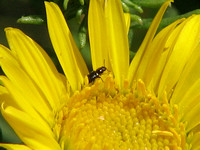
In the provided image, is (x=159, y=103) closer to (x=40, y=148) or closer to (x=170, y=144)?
(x=170, y=144)

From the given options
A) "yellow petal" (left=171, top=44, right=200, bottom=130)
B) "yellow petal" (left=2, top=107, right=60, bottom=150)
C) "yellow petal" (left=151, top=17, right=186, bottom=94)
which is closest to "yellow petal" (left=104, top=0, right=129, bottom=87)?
"yellow petal" (left=151, top=17, right=186, bottom=94)

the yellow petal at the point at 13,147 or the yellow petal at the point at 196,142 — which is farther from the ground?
the yellow petal at the point at 13,147

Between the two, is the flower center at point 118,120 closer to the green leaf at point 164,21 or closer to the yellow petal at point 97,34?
the yellow petal at point 97,34

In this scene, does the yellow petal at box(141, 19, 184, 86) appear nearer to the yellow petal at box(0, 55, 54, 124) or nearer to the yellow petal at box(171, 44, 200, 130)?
the yellow petal at box(171, 44, 200, 130)

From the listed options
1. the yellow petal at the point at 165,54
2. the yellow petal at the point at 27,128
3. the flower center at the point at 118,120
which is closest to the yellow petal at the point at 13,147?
the yellow petal at the point at 27,128

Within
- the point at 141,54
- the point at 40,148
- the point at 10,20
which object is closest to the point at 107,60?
the point at 141,54

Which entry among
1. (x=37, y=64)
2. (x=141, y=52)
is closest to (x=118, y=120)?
(x=141, y=52)
